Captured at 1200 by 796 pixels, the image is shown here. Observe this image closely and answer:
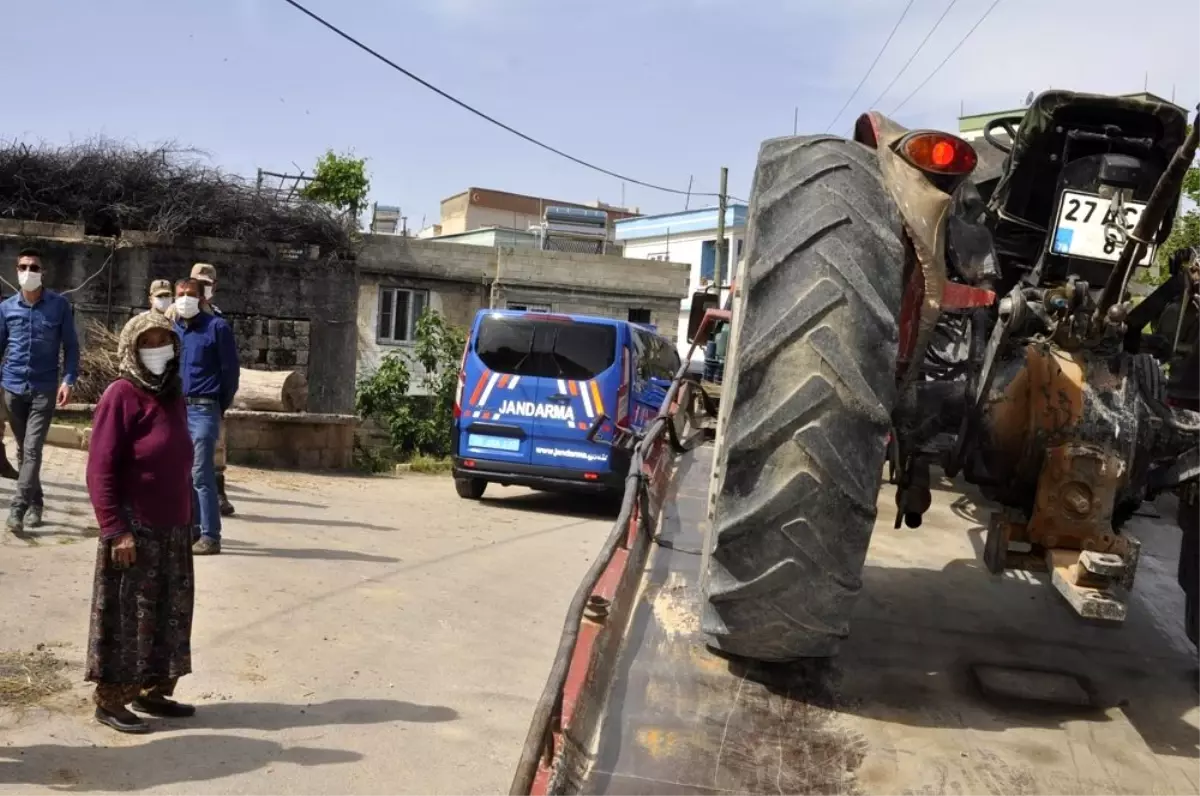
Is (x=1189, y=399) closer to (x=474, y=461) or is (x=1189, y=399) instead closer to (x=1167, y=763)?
(x=1167, y=763)

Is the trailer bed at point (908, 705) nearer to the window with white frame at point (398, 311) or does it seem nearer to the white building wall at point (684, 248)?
the window with white frame at point (398, 311)

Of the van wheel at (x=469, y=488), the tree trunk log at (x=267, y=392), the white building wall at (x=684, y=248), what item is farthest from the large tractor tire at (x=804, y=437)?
the white building wall at (x=684, y=248)

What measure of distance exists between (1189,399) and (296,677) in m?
3.94

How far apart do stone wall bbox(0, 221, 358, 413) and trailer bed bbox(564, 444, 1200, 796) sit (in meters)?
13.0

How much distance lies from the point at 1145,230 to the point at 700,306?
434 centimetres

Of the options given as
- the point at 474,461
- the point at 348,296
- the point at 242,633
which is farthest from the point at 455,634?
the point at 348,296

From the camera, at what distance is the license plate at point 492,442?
1140cm

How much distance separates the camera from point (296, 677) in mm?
5141

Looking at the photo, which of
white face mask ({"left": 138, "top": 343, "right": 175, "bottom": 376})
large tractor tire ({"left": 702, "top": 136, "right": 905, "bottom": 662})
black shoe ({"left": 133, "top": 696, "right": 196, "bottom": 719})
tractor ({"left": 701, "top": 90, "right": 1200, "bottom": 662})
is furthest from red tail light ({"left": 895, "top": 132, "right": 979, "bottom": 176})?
black shoe ({"left": 133, "top": 696, "right": 196, "bottom": 719})

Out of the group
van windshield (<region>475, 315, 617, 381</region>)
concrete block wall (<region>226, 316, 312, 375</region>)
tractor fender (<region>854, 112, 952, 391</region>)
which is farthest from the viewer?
concrete block wall (<region>226, 316, 312, 375</region>)

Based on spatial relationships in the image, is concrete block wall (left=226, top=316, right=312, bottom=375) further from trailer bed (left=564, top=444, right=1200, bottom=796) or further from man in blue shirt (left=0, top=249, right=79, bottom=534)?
trailer bed (left=564, top=444, right=1200, bottom=796)

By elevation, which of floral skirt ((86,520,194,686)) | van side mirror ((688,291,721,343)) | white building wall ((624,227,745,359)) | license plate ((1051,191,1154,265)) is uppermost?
white building wall ((624,227,745,359))

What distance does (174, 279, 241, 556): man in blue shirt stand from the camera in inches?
272

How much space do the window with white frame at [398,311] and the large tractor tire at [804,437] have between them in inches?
875
